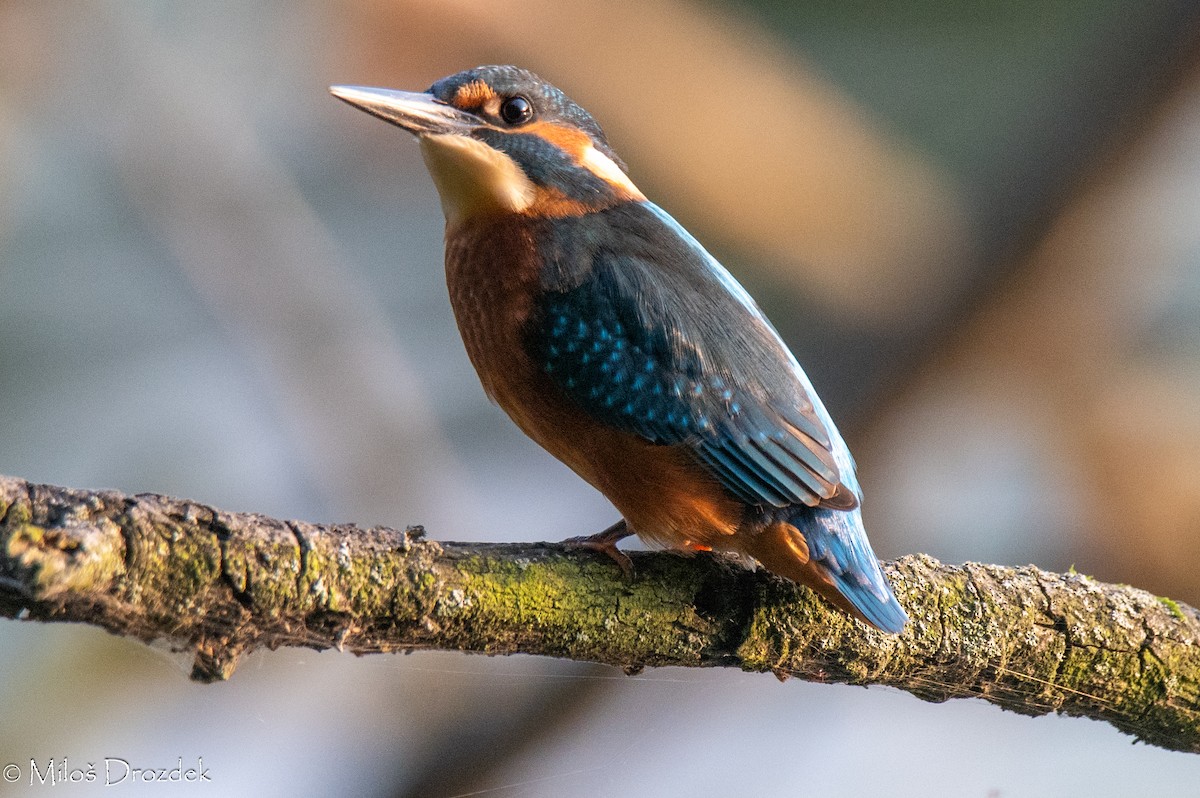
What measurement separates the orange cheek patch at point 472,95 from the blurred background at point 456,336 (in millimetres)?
1600

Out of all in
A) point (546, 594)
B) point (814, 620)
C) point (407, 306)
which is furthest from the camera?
point (407, 306)

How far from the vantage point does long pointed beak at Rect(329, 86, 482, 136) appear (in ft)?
6.03

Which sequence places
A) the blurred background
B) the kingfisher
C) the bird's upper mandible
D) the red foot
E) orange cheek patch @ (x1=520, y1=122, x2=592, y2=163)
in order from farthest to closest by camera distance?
the blurred background → orange cheek patch @ (x1=520, y1=122, x2=592, y2=163) → the bird's upper mandible → the kingfisher → the red foot

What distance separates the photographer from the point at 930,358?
3492 millimetres

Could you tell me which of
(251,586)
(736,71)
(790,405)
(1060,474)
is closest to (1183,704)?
(790,405)

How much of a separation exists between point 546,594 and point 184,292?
2.74m

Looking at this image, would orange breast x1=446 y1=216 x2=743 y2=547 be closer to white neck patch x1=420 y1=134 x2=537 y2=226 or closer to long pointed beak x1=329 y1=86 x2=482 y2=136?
white neck patch x1=420 y1=134 x2=537 y2=226

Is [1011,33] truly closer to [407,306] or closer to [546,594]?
[407,306]

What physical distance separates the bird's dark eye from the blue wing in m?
0.24

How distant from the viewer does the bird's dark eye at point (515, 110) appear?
79.0 inches

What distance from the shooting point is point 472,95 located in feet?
6.47

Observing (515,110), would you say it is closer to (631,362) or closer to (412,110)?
(412,110)

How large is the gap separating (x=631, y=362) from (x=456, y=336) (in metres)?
2.53

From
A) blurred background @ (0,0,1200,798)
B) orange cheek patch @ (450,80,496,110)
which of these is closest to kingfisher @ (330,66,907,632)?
orange cheek patch @ (450,80,496,110)
